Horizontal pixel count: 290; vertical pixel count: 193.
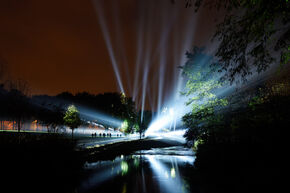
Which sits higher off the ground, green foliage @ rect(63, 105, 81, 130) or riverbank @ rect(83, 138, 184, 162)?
green foliage @ rect(63, 105, 81, 130)

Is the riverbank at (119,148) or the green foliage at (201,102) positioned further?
the riverbank at (119,148)

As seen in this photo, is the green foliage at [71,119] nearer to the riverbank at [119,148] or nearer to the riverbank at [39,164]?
the riverbank at [119,148]

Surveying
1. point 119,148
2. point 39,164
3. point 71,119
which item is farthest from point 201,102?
point 71,119

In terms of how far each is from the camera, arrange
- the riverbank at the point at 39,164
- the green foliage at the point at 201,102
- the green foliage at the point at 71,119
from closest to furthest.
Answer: the riverbank at the point at 39,164
the green foliage at the point at 201,102
the green foliage at the point at 71,119

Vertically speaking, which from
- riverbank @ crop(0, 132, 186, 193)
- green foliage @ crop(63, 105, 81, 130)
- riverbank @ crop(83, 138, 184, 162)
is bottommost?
riverbank @ crop(83, 138, 184, 162)

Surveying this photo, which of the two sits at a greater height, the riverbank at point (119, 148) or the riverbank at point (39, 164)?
the riverbank at point (39, 164)

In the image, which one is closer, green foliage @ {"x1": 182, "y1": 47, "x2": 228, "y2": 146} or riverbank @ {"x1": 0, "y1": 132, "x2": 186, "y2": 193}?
riverbank @ {"x1": 0, "y1": 132, "x2": 186, "y2": 193}

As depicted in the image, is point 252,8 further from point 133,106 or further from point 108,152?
point 133,106

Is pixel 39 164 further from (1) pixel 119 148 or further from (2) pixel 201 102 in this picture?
(1) pixel 119 148

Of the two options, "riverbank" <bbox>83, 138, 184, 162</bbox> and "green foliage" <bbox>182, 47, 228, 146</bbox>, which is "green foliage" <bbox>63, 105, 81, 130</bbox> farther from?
"green foliage" <bbox>182, 47, 228, 146</bbox>

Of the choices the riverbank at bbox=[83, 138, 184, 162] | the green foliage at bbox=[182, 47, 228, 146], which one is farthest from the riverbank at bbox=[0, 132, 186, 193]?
the green foliage at bbox=[182, 47, 228, 146]

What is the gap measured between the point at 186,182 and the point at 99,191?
4.28 m

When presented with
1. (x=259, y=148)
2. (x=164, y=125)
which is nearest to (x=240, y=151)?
(x=259, y=148)

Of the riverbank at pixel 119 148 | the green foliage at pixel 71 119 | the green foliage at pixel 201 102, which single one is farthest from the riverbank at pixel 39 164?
the green foliage at pixel 71 119
